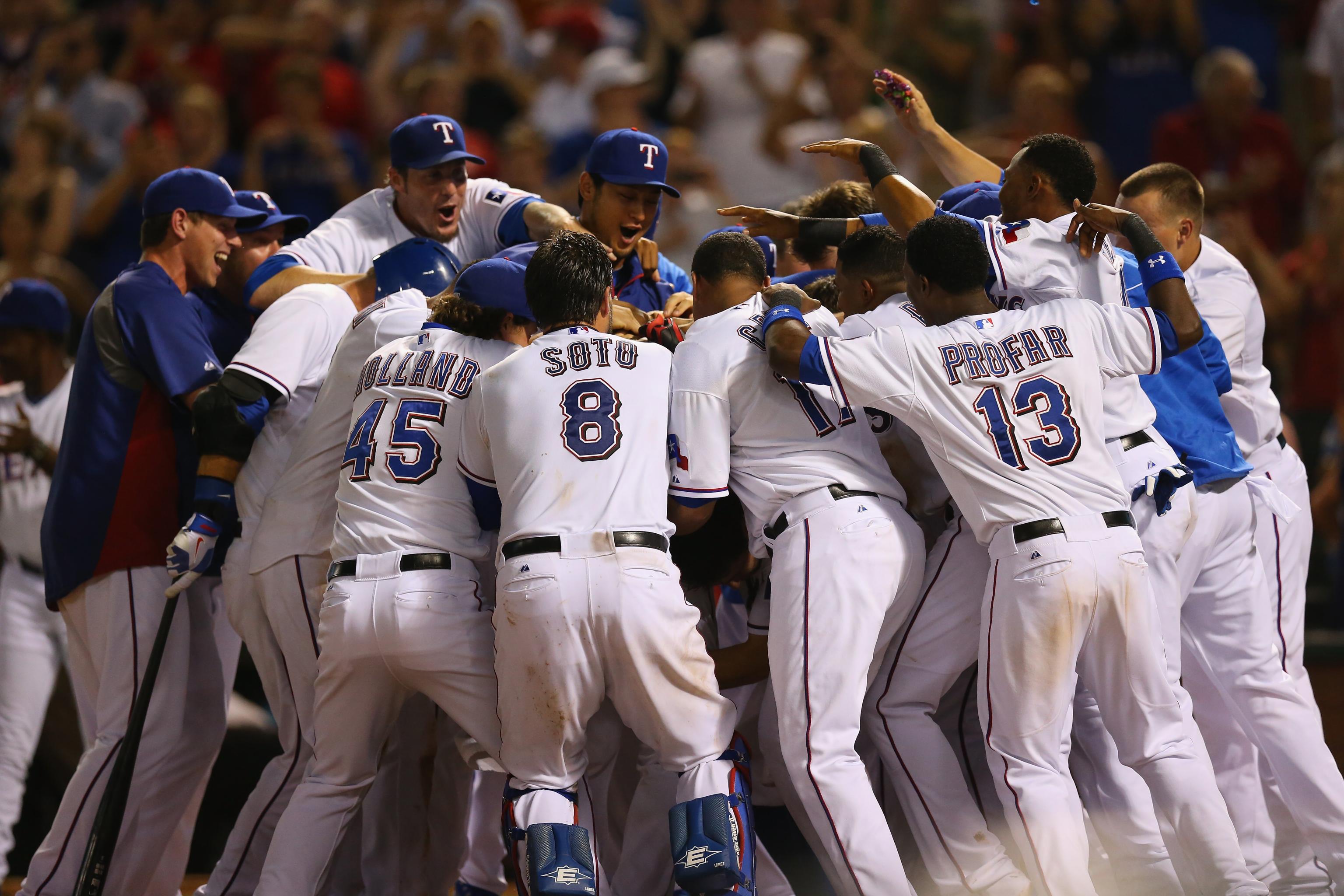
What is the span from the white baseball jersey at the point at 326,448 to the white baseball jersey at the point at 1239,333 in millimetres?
3066

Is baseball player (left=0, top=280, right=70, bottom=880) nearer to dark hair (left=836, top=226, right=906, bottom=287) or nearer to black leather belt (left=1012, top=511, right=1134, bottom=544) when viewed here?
dark hair (left=836, top=226, right=906, bottom=287)

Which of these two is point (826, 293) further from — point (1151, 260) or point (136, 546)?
point (136, 546)

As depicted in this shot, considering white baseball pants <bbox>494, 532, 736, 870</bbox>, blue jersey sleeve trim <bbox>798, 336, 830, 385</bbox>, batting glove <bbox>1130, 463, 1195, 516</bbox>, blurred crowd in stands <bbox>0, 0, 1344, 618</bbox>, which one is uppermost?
blurred crowd in stands <bbox>0, 0, 1344, 618</bbox>

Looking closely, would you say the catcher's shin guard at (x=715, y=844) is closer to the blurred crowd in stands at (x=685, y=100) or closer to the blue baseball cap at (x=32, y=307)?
the blue baseball cap at (x=32, y=307)

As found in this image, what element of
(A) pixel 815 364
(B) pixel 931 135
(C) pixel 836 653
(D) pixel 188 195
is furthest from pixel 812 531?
(D) pixel 188 195

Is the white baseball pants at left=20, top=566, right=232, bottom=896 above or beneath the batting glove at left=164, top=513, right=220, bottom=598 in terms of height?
beneath

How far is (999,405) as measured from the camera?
454 centimetres

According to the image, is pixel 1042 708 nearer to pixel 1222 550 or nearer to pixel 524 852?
pixel 1222 550

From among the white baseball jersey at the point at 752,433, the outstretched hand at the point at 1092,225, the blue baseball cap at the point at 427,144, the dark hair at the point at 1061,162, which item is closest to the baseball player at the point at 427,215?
the blue baseball cap at the point at 427,144

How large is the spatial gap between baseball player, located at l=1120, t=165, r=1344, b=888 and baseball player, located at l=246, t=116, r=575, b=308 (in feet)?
8.36

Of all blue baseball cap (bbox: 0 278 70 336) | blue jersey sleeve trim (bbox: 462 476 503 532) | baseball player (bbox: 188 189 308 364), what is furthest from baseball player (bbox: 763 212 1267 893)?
blue baseball cap (bbox: 0 278 70 336)

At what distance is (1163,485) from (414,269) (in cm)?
301

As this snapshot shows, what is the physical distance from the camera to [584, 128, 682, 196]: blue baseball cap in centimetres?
589

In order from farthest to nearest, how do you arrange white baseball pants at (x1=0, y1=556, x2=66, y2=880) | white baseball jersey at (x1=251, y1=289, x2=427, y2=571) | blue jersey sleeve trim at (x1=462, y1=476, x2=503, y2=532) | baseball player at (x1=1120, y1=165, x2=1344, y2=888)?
1. white baseball pants at (x1=0, y1=556, x2=66, y2=880)
2. white baseball jersey at (x1=251, y1=289, x2=427, y2=571)
3. baseball player at (x1=1120, y1=165, x2=1344, y2=888)
4. blue jersey sleeve trim at (x1=462, y1=476, x2=503, y2=532)
